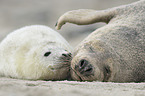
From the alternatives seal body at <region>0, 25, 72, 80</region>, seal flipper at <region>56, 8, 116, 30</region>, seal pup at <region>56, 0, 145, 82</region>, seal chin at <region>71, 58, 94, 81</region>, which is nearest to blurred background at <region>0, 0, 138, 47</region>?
seal flipper at <region>56, 8, 116, 30</region>

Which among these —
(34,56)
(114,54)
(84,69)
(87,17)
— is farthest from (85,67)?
(87,17)

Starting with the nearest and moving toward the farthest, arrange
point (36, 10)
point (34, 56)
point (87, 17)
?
1. point (34, 56)
2. point (87, 17)
3. point (36, 10)

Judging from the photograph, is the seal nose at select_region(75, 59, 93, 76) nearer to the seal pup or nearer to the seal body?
the seal pup

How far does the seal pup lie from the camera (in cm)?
311

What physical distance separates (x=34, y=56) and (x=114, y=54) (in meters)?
1.32

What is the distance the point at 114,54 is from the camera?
3.45m

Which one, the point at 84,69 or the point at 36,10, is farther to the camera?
the point at 36,10

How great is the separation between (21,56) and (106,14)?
6.64 ft

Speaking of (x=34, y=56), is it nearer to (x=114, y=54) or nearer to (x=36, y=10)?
(x=114, y=54)

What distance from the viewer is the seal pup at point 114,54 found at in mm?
3108

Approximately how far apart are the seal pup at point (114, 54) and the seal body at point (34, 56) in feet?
0.97

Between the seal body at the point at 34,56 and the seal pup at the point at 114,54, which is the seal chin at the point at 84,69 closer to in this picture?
the seal pup at the point at 114,54

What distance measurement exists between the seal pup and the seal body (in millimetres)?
296

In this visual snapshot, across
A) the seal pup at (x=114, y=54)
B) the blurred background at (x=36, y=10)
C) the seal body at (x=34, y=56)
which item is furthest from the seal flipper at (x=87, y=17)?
the blurred background at (x=36, y=10)
